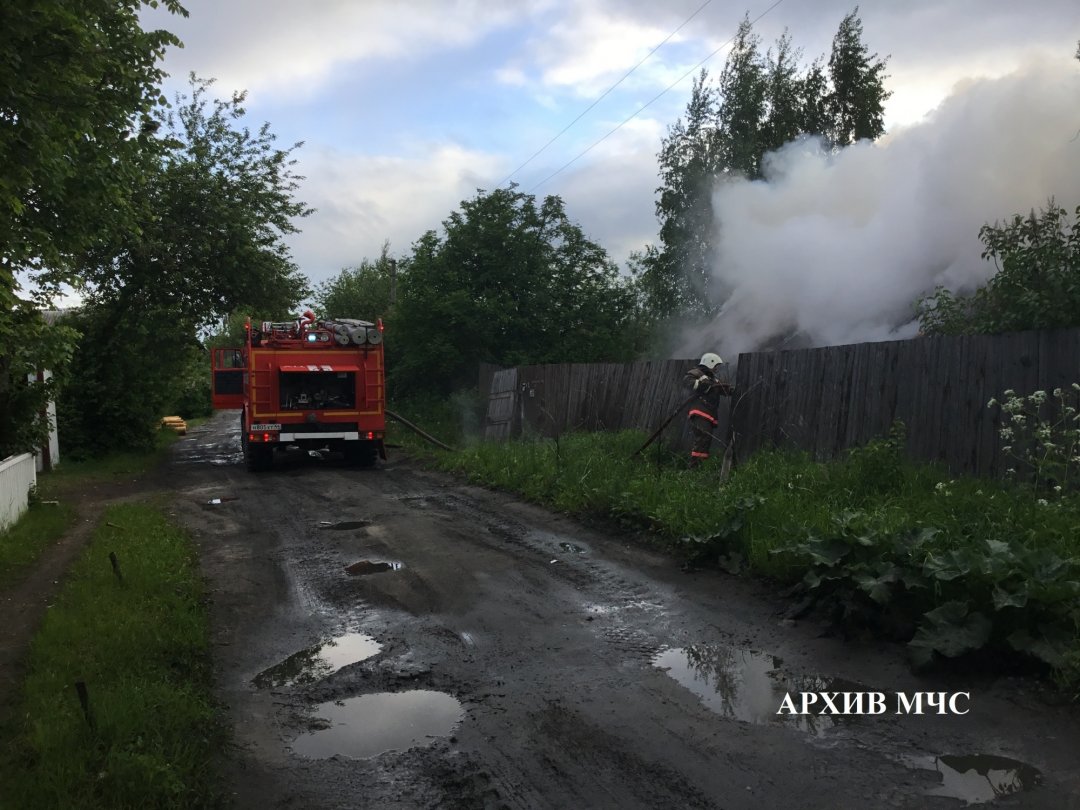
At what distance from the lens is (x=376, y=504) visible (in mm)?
11055

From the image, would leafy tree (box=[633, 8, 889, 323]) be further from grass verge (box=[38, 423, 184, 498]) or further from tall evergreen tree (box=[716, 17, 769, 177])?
grass verge (box=[38, 423, 184, 498])

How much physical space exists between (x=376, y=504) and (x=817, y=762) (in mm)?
8330

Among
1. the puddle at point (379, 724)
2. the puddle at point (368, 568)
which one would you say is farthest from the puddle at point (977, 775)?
the puddle at point (368, 568)

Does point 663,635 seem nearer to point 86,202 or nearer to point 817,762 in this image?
point 817,762

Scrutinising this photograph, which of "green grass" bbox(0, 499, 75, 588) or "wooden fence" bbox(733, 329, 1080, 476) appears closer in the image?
"wooden fence" bbox(733, 329, 1080, 476)

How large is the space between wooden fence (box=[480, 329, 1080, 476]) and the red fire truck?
5114mm

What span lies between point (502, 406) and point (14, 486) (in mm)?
9225

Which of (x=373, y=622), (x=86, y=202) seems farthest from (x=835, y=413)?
(x=86, y=202)

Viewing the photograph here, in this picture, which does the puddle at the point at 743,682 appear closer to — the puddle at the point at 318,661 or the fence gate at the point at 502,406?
the puddle at the point at 318,661

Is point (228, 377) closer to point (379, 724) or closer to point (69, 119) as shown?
point (69, 119)

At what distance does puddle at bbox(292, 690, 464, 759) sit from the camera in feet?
12.6

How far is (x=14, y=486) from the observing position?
10109 mm

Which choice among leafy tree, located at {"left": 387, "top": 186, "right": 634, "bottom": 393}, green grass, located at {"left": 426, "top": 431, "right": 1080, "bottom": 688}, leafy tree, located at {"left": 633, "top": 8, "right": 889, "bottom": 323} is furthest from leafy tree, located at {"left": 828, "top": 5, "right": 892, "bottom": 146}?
green grass, located at {"left": 426, "top": 431, "right": 1080, "bottom": 688}

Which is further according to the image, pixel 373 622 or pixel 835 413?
pixel 835 413
